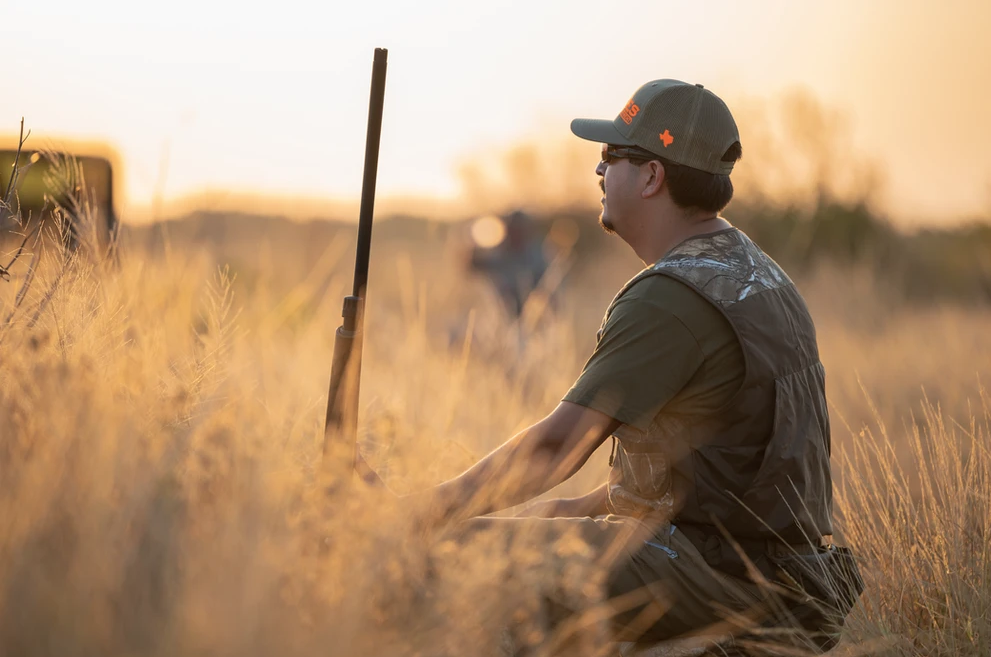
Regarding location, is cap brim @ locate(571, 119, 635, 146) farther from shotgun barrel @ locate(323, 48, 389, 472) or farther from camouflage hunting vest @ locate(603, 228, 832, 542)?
shotgun barrel @ locate(323, 48, 389, 472)

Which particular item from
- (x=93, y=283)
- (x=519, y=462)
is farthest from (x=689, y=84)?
(x=93, y=283)

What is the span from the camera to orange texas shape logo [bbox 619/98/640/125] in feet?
9.13

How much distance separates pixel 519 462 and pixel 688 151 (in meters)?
1.05

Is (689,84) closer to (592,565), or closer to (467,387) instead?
(592,565)

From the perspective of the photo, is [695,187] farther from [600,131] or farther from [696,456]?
[696,456]

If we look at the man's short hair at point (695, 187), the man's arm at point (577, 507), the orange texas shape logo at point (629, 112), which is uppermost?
the orange texas shape logo at point (629, 112)

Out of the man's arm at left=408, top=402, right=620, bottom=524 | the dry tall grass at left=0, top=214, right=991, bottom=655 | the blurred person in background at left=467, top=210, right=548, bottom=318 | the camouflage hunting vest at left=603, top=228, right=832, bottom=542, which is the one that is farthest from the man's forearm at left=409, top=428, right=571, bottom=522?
the blurred person in background at left=467, top=210, right=548, bottom=318

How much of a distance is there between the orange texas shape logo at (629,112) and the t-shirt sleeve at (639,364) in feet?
2.19

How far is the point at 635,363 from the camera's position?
2305 mm

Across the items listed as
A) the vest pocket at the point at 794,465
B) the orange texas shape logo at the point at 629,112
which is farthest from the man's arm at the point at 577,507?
the orange texas shape logo at the point at 629,112

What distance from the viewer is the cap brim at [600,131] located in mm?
2794

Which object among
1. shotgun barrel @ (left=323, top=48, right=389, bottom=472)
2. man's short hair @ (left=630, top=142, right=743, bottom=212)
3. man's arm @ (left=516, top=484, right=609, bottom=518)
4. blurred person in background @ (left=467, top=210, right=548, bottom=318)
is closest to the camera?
shotgun barrel @ (left=323, top=48, right=389, bottom=472)

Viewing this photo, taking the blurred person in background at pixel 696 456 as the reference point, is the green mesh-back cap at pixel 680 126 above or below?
above

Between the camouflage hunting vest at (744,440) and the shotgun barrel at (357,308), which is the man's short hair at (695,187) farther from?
the shotgun barrel at (357,308)
